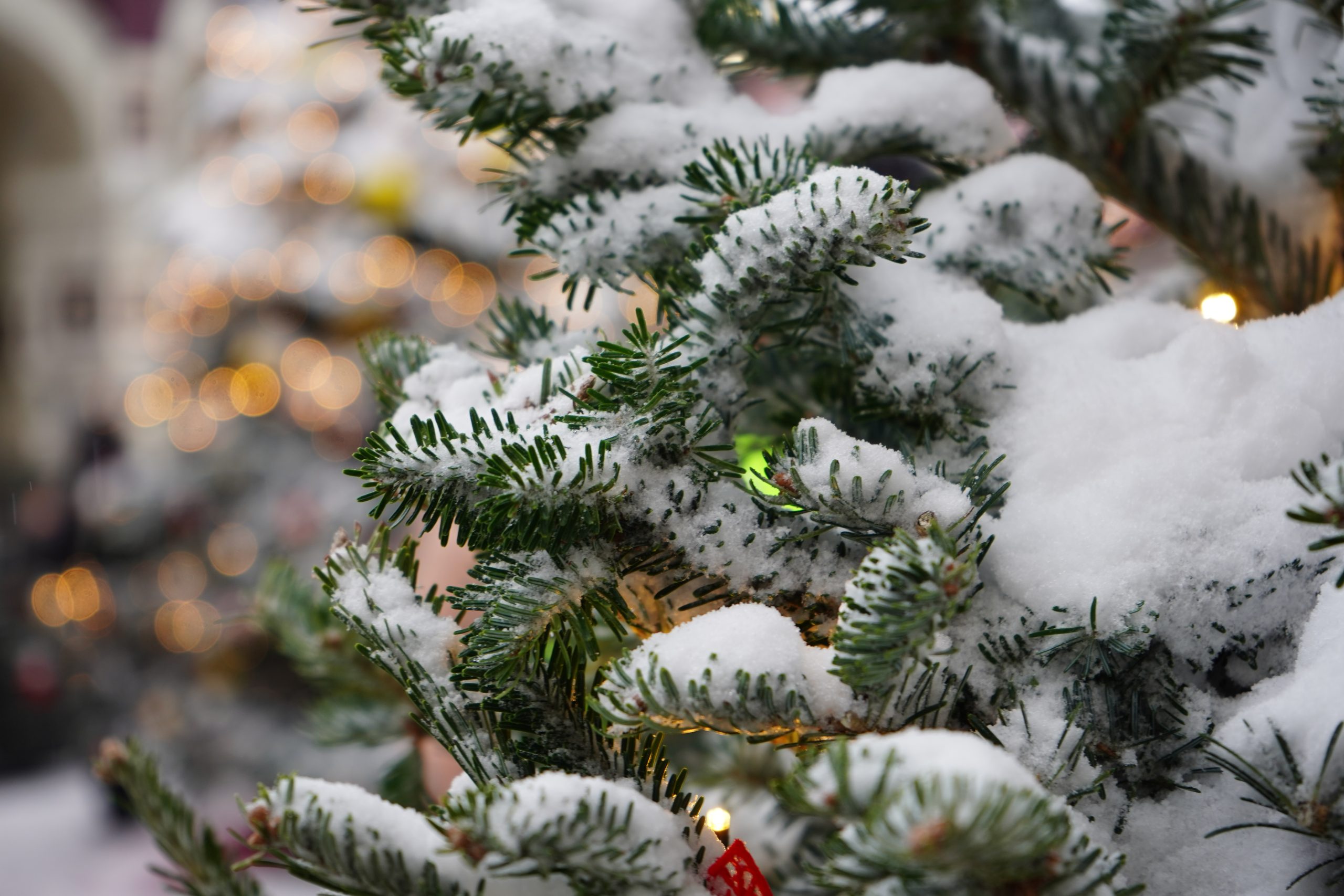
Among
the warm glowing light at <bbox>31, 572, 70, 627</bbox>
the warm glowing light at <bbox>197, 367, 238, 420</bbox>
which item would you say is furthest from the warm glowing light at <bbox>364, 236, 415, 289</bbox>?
the warm glowing light at <bbox>31, 572, 70, 627</bbox>

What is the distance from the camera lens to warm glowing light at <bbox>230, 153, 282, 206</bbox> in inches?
60.8

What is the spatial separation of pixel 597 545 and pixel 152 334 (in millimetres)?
2042

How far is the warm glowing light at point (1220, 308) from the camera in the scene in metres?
0.42

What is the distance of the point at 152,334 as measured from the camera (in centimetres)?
195

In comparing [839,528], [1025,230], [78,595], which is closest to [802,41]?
[1025,230]

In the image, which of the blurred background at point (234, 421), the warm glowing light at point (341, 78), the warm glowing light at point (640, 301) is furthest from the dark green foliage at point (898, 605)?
the warm glowing light at point (341, 78)

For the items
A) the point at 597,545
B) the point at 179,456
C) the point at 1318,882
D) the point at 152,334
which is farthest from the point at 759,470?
the point at 152,334

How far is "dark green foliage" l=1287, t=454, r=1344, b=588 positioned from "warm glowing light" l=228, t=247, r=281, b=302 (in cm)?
160

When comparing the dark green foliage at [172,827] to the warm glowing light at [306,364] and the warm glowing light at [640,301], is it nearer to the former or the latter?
the warm glowing light at [640,301]

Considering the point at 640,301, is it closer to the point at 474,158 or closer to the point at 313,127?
the point at 474,158

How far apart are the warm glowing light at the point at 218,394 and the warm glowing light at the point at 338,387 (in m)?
0.17

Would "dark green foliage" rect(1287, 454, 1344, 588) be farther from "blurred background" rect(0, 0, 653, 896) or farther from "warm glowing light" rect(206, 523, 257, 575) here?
"warm glowing light" rect(206, 523, 257, 575)

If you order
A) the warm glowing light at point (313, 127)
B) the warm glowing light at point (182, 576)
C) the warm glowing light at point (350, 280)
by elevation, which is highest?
the warm glowing light at point (313, 127)

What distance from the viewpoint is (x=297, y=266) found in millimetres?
1526
